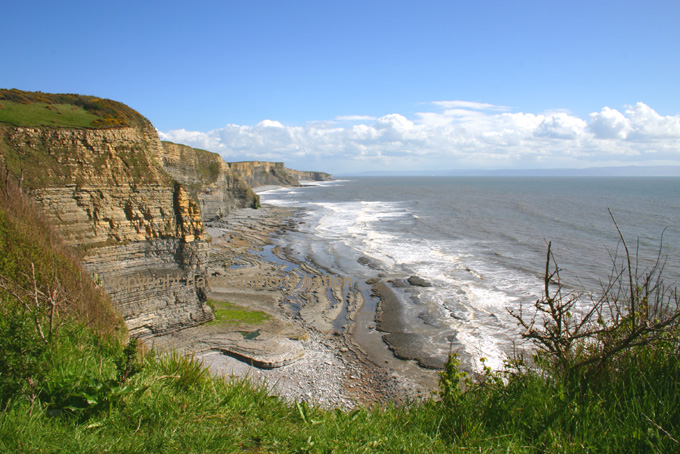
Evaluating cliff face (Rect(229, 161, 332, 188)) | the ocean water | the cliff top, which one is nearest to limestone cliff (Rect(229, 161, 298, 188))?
cliff face (Rect(229, 161, 332, 188))

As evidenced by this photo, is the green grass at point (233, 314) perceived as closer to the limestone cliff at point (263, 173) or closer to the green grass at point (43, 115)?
the green grass at point (43, 115)

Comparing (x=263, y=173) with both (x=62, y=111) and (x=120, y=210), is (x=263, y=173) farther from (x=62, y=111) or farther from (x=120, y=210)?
(x=120, y=210)

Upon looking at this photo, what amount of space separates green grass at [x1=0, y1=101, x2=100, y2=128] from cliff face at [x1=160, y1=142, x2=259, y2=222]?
24.7 metres

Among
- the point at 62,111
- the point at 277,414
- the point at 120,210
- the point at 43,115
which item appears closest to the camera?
the point at 277,414

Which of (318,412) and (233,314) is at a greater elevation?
(318,412)

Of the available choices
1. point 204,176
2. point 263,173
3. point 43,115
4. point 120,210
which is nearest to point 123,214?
point 120,210

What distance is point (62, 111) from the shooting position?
53.9 ft

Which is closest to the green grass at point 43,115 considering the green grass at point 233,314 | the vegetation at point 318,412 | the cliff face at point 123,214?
the cliff face at point 123,214

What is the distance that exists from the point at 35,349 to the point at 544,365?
19.6ft

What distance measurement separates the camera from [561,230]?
1612 inches

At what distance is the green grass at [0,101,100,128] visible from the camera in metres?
14.4

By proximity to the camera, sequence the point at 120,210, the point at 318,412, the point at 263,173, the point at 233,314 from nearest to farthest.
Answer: the point at 318,412
the point at 120,210
the point at 233,314
the point at 263,173

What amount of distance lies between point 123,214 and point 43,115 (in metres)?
5.03

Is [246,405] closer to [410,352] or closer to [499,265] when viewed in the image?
[410,352]
